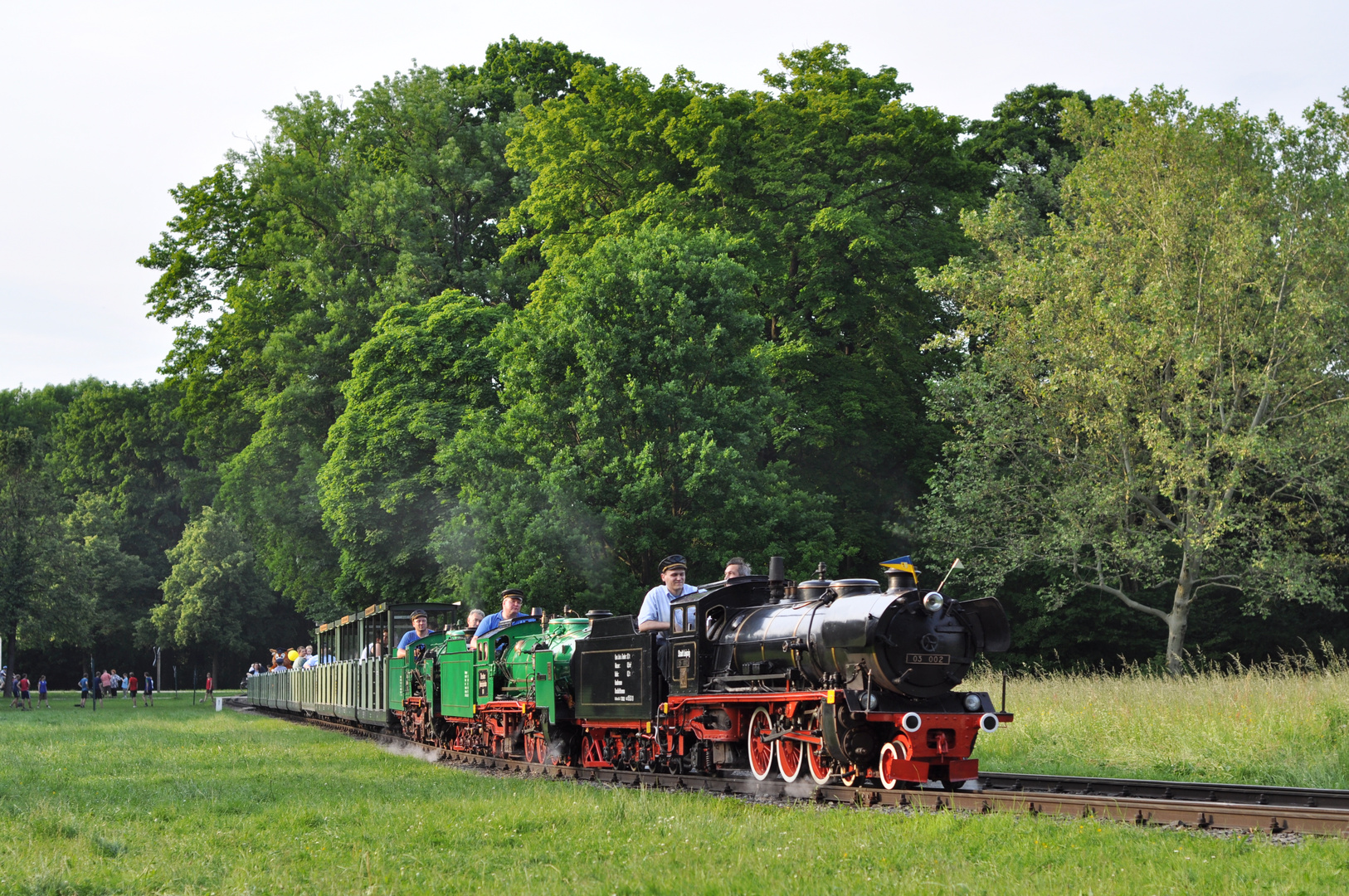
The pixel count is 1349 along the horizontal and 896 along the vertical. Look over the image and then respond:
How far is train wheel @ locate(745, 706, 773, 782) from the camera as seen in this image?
1312 centimetres

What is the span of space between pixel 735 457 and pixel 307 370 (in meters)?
17.7

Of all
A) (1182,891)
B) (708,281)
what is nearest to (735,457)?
(708,281)

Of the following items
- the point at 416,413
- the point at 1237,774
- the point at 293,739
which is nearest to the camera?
the point at 1237,774

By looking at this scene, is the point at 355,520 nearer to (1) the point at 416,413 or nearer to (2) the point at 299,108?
(1) the point at 416,413

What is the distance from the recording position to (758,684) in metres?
13.2

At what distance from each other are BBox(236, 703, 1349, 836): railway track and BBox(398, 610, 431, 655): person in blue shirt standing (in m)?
9.72

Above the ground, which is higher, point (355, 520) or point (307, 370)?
point (307, 370)

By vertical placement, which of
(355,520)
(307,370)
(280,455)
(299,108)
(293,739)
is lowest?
(293,739)

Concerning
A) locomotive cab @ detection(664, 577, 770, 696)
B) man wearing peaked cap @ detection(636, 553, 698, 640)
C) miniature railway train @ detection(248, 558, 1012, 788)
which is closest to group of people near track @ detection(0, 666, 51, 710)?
miniature railway train @ detection(248, 558, 1012, 788)

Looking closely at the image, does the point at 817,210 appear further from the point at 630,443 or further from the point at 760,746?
the point at 760,746

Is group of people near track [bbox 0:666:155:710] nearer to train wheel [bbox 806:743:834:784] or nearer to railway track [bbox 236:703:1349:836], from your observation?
railway track [bbox 236:703:1349:836]

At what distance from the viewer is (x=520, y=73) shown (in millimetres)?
44594

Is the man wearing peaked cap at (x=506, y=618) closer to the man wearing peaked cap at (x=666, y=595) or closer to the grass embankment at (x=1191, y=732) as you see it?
the man wearing peaked cap at (x=666, y=595)

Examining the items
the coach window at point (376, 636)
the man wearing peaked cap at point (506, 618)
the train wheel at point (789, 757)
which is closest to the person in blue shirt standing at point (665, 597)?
the train wheel at point (789, 757)
